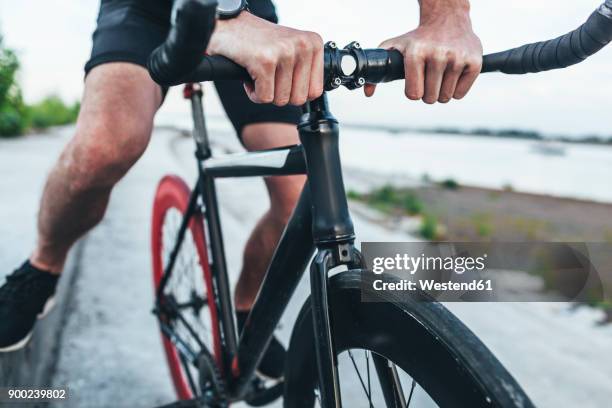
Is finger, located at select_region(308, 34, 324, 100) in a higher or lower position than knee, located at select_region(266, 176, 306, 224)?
lower

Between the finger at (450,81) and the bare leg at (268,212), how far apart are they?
93cm

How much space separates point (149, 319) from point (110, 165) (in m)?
1.45

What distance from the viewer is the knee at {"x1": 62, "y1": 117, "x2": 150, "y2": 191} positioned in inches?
60.6

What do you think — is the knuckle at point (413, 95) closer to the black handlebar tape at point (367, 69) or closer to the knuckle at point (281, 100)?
the black handlebar tape at point (367, 69)

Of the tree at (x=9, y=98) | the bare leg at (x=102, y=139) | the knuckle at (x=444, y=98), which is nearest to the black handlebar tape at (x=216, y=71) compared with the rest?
the knuckle at (x=444, y=98)

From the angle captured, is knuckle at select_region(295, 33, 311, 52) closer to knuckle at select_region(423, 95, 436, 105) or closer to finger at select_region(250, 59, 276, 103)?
finger at select_region(250, 59, 276, 103)

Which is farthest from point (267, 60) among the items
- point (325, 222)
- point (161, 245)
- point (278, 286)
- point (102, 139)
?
point (161, 245)

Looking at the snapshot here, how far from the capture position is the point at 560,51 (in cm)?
96

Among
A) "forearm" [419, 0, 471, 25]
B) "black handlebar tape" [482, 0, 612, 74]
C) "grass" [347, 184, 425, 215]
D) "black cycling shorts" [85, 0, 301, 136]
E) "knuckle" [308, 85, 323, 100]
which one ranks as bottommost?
"knuckle" [308, 85, 323, 100]

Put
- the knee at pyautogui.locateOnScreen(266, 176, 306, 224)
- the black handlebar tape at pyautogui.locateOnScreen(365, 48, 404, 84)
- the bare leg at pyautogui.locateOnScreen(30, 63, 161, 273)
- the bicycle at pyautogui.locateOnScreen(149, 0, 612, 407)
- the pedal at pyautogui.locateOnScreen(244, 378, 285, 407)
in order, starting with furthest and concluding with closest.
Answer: the knee at pyautogui.locateOnScreen(266, 176, 306, 224) → the pedal at pyautogui.locateOnScreen(244, 378, 285, 407) → the bare leg at pyautogui.locateOnScreen(30, 63, 161, 273) → the black handlebar tape at pyautogui.locateOnScreen(365, 48, 404, 84) → the bicycle at pyautogui.locateOnScreen(149, 0, 612, 407)

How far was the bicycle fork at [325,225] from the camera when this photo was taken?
1.03 meters

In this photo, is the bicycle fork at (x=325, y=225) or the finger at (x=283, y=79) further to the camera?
the bicycle fork at (x=325, y=225)

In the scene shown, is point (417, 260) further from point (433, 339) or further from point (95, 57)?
point (95, 57)

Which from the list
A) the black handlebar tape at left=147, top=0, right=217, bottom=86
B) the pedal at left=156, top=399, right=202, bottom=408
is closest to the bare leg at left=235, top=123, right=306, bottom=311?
the pedal at left=156, top=399, right=202, bottom=408
